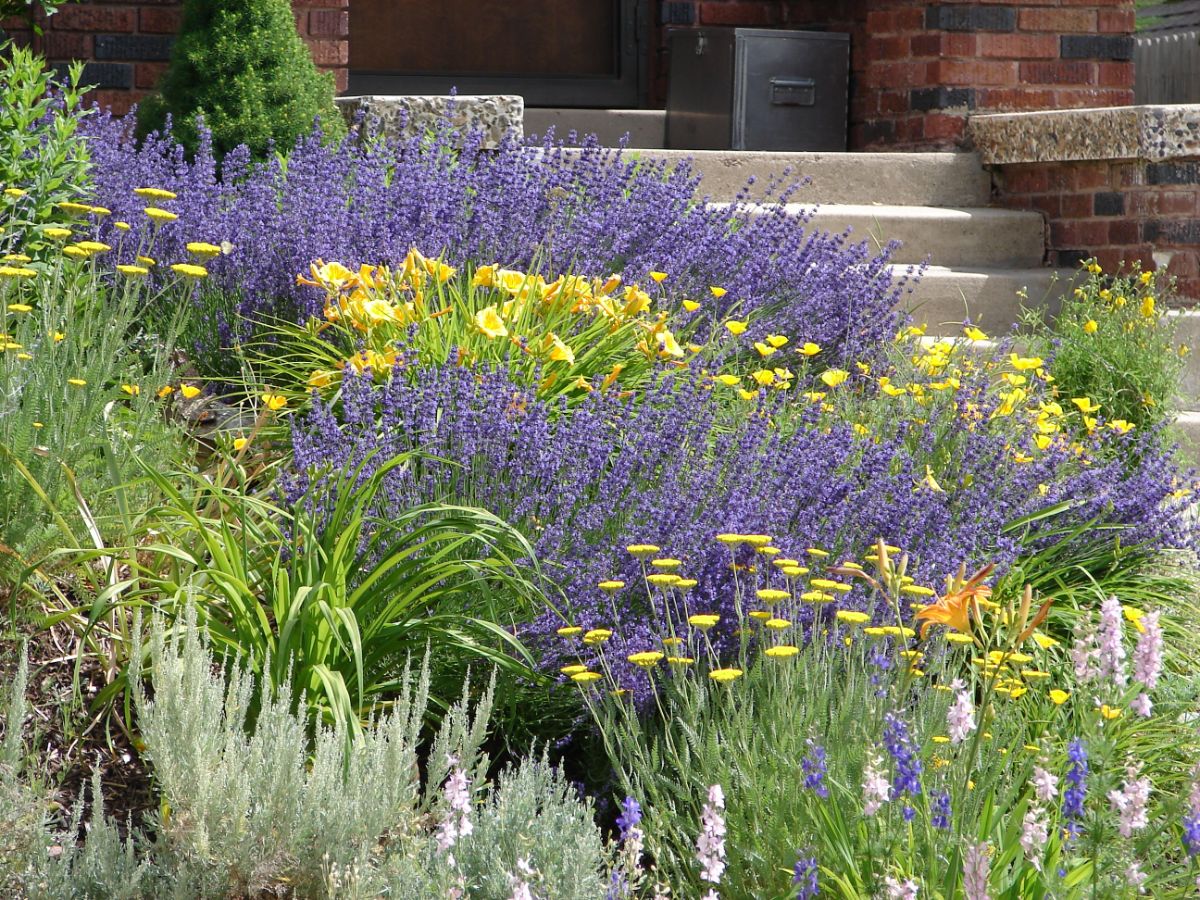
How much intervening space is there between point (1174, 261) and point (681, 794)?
4682mm

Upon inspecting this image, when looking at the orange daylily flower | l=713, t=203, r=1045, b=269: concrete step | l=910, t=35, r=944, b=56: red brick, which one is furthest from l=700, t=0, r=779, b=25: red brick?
the orange daylily flower

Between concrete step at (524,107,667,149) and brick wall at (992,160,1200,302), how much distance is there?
227cm

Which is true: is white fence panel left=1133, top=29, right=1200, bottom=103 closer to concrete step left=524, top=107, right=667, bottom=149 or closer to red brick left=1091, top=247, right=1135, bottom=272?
concrete step left=524, top=107, right=667, bottom=149

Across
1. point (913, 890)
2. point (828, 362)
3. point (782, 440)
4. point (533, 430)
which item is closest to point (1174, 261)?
point (828, 362)

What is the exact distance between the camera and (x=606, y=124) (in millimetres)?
7961

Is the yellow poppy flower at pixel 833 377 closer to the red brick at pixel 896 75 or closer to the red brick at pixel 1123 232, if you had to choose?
the red brick at pixel 1123 232

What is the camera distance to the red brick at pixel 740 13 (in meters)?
8.38

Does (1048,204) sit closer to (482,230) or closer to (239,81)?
(482,230)

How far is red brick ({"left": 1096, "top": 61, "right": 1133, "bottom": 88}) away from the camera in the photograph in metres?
7.64

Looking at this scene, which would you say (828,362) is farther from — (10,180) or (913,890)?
(913,890)

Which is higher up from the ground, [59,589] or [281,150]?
[281,150]

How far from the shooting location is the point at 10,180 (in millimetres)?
4059

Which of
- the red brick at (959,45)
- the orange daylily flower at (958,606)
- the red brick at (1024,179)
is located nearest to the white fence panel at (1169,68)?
the red brick at (959,45)

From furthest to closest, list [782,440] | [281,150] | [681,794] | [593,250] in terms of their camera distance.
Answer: [281,150], [593,250], [782,440], [681,794]
